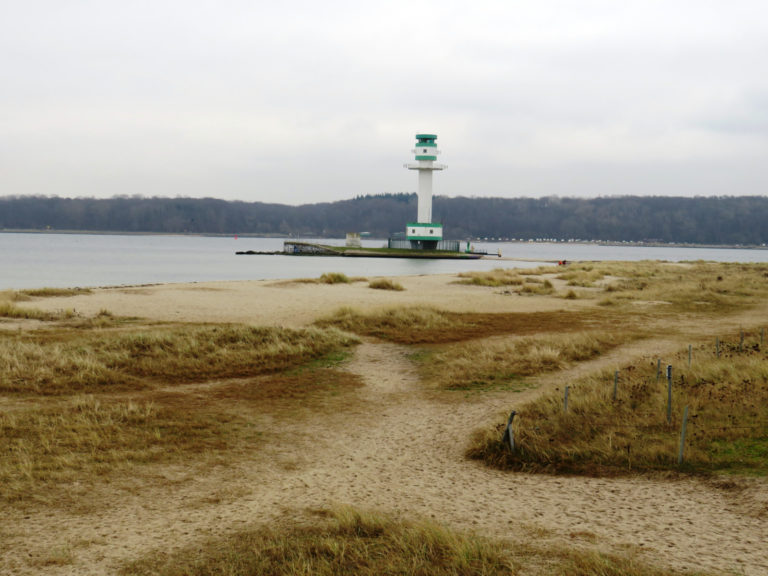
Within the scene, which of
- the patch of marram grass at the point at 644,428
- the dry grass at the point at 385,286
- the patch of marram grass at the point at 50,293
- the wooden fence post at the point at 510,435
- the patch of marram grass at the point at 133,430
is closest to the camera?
the patch of marram grass at the point at 133,430

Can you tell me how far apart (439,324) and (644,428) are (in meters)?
11.6

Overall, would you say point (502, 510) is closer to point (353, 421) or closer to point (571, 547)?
point (571, 547)

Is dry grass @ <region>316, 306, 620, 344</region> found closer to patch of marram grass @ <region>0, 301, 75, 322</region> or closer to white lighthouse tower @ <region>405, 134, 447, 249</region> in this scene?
patch of marram grass @ <region>0, 301, 75, 322</region>

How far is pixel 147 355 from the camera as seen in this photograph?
603 inches

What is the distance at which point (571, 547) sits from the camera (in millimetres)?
6051

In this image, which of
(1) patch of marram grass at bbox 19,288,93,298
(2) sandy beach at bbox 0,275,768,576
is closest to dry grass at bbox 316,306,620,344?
(2) sandy beach at bbox 0,275,768,576

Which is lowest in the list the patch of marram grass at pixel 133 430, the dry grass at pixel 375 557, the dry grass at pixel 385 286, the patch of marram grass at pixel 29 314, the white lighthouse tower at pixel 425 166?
the patch of marram grass at pixel 133 430

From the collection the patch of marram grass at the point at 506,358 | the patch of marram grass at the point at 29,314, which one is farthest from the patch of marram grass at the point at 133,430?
the patch of marram grass at the point at 29,314

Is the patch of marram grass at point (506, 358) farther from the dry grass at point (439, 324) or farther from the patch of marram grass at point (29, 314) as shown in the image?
the patch of marram grass at point (29, 314)

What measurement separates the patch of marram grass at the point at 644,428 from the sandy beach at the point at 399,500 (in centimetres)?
49

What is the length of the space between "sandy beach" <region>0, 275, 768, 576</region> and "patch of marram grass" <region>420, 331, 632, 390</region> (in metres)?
1.71

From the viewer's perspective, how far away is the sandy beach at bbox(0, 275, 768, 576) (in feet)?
20.2

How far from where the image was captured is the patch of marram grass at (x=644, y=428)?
28.5 feet

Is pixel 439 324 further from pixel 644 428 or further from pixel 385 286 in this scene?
pixel 385 286
